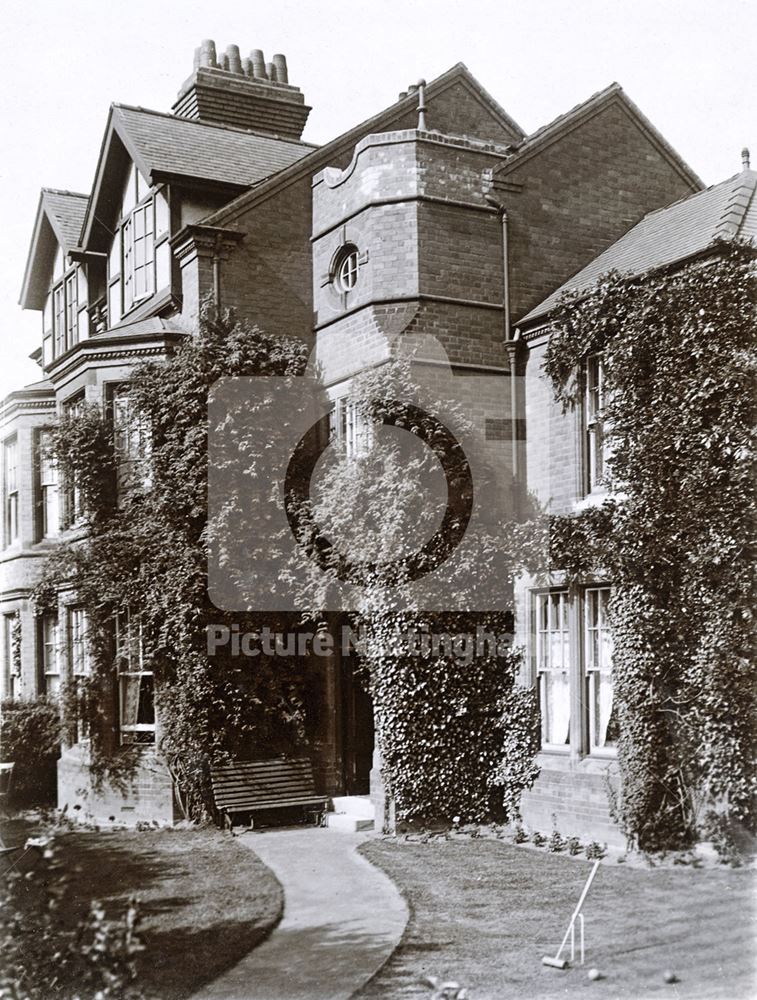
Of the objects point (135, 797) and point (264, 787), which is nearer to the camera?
point (264, 787)

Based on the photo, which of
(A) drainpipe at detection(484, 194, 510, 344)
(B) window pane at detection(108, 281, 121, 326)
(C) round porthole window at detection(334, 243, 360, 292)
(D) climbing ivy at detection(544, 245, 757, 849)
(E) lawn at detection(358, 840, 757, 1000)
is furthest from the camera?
(B) window pane at detection(108, 281, 121, 326)

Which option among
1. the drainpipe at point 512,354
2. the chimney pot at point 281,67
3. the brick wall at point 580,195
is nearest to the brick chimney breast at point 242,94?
the chimney pot at point 281,67

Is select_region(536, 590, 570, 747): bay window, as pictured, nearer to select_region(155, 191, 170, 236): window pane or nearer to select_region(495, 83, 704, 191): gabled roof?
select_region(495, 83, 704, 191): gabled roof

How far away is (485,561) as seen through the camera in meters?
14.4

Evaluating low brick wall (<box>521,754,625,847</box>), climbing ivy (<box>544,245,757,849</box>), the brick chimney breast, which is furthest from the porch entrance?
the brick chimney breast

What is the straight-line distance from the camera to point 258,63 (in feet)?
74.2

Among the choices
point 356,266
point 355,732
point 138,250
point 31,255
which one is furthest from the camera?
point 31,255

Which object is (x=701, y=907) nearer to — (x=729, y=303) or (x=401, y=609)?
(x=401, y=609)

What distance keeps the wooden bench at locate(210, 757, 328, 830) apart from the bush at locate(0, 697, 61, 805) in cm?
437

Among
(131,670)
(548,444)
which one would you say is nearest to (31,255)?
(131,670)

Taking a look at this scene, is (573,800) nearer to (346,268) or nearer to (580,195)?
(346,268)

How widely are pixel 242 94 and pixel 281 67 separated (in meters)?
1.50

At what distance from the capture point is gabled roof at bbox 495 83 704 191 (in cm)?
1656

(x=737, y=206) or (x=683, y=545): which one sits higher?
(x=737, y=206)
